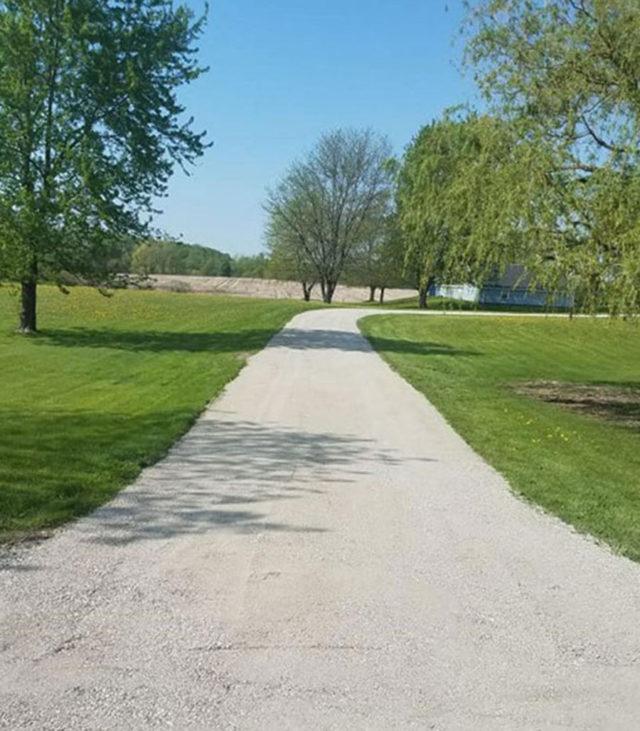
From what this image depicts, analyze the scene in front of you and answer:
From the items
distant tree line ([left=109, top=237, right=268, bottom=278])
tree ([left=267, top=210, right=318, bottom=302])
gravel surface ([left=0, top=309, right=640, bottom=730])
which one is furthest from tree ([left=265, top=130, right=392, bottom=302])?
gravel surface ([left=0, top=309, right=640, bottom=730])

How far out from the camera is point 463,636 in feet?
A: 12.8

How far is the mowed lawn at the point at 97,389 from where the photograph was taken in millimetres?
6348

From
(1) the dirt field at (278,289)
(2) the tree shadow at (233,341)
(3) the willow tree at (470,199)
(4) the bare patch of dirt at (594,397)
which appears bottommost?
(4) the bare patch of dirt at (594,397)

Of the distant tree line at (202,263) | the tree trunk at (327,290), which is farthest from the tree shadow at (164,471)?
the distant tree line at (202,263)

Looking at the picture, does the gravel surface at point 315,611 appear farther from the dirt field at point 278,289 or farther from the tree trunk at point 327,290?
the dirt field at point 278,289

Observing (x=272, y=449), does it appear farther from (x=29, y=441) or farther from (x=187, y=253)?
(x=187, y=253)

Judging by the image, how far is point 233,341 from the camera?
24.1 meters

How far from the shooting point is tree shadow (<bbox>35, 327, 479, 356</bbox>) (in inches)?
891

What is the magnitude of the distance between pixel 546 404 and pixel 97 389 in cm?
975

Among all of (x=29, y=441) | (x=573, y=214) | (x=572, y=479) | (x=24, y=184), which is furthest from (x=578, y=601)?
(x=24, y=184)

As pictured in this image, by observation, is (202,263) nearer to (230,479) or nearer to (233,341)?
(233,341)

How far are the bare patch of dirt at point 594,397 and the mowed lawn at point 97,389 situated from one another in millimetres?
7574

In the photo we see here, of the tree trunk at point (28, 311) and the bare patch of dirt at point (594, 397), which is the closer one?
the bare patch of dirt at point (594, 397)

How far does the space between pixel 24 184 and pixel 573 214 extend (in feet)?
58.9
